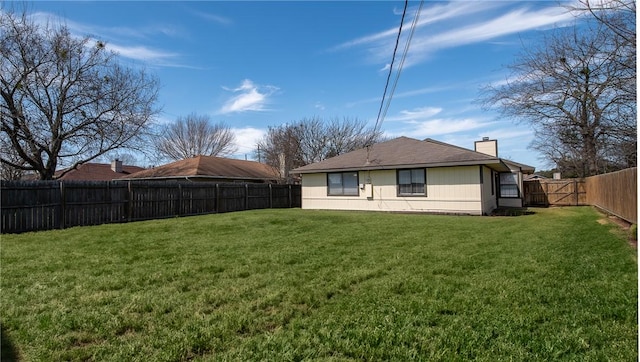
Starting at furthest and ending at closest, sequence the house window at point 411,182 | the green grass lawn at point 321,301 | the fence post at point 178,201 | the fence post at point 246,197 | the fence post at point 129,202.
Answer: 1. the fence post at point 246,197
2. the house window at point 411,182
3. the fence post at point 178,201
4. the fence post at point 129,202
5. the green grass lawn at point 321,301

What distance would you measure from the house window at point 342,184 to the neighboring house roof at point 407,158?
48 centimetres

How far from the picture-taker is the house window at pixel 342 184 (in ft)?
60.2

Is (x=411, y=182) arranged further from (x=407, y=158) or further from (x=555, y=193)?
(x=555, y=193)

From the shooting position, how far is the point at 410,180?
1672 cm

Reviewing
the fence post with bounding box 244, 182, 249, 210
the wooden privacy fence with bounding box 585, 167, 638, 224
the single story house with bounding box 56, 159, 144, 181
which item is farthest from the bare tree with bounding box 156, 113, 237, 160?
the wooden privacy fence with bounding box 585, 167, 638, 224

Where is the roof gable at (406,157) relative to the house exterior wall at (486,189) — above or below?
above

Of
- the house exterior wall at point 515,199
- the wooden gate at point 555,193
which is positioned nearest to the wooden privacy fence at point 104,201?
the house exterior wall at point 515,199

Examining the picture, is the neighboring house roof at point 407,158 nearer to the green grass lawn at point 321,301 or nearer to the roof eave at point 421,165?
the roof eave at point 421,165

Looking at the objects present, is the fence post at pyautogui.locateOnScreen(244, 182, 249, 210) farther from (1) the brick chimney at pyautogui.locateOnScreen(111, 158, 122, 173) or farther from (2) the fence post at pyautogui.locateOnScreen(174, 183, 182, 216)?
(1) the brick chimney at pyautogui.locateOnScreen(111, 158, 122, 173)

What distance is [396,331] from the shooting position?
123 inches

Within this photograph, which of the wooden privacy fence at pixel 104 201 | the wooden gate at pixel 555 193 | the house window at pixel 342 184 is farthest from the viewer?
the wooden gate at pixel 555 193

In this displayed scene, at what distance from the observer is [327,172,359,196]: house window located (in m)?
18.4

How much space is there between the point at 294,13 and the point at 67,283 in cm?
698

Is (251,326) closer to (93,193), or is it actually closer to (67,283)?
(67,283)
